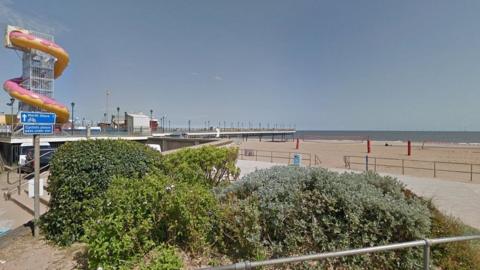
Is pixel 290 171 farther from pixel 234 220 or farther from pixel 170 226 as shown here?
pixel 170 226

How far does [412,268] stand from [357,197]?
1029 mm

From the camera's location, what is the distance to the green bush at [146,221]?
3.17 m

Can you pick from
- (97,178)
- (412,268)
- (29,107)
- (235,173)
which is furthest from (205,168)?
(29,107)

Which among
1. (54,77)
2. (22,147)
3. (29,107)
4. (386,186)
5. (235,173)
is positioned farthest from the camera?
(54,77)

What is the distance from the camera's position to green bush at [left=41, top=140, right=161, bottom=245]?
14.3 feet

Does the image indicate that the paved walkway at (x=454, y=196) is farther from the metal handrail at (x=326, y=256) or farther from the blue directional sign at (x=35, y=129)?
the blue directional sign at (x=35, y=129)

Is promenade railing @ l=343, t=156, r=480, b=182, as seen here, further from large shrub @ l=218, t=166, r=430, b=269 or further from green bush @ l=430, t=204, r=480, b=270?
large shrub @ l=218, t=166, r=430, b=269

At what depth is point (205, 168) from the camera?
671cm

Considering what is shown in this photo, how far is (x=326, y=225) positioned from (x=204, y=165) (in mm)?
3791

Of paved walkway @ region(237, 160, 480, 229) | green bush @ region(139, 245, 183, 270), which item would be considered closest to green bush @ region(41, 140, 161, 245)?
green bush @ region(139, 245, 183, 270)

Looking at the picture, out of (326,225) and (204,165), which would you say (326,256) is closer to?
(326,225)

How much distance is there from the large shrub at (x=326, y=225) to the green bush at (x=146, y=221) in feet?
1.25

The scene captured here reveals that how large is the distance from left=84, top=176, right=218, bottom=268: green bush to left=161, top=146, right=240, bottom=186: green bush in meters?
2.15

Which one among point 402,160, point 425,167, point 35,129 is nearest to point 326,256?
point 35,129
